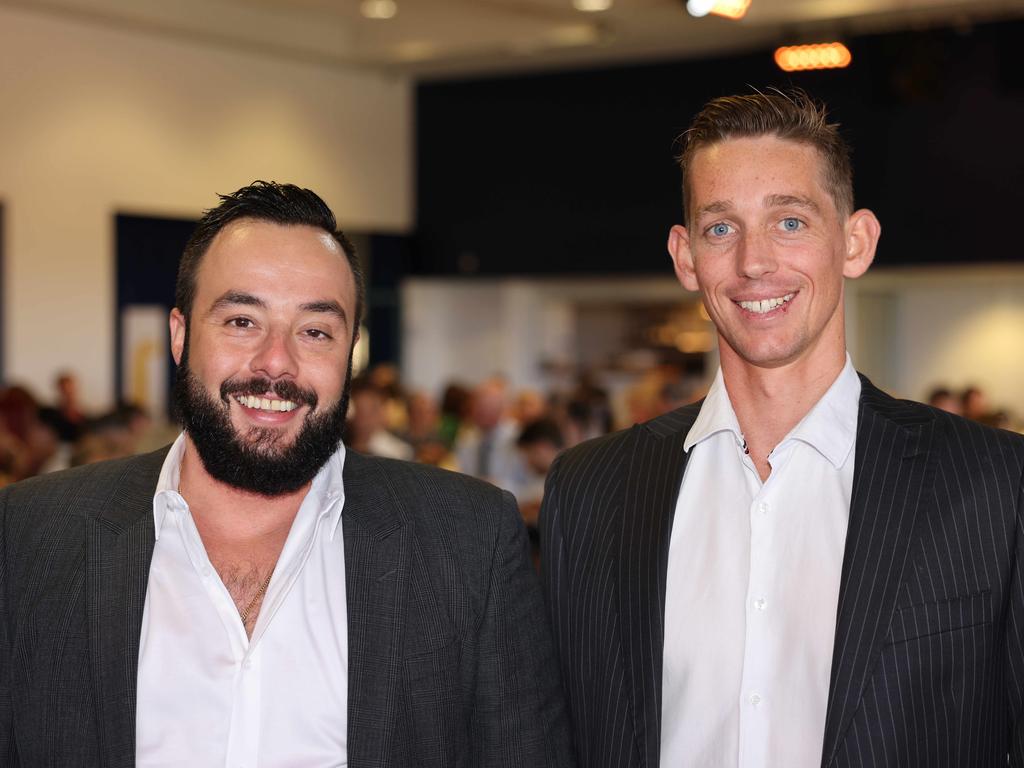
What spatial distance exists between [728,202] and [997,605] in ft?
2.45

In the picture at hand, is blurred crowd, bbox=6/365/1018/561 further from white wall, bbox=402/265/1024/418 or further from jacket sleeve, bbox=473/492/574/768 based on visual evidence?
jacket sleeve, bbox=473/492/574/768

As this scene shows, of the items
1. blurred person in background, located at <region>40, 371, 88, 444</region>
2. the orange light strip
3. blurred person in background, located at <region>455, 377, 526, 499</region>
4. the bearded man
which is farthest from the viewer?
blurred person in background, located at <region>40, 371, 88, 444</region>

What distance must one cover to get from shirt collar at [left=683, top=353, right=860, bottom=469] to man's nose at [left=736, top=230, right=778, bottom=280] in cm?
23

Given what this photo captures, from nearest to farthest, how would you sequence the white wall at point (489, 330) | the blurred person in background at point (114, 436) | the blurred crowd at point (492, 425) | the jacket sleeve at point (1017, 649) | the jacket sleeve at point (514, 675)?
1. the jacket sleeve at point (1017, 649)
2. the jacket sleeve at point (514, 675)
3. the blurred person in background at point (114, 436)
4. the blurred crowd at point (492, 425)
5. the white wall at point (489, 330)

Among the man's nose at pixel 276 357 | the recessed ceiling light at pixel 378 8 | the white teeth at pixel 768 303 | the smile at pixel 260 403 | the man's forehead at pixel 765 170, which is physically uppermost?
the recessed ceiling light at pixel 378 8

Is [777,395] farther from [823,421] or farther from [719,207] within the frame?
[719,207]

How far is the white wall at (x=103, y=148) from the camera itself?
10039 millimetres

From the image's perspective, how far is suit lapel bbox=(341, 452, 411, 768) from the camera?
1.98m

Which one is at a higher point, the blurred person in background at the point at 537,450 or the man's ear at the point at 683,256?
the man's ear at the point at 683,256

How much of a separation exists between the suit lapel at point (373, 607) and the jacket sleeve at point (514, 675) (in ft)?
0.50

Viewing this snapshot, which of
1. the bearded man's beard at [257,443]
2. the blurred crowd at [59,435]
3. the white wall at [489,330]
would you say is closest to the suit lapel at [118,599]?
the bearded man's beard at [257,443]

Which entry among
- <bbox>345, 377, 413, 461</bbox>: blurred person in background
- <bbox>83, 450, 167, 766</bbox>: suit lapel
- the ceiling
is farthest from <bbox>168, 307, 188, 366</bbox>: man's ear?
the ceiling

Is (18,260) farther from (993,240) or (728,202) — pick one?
(728,202)

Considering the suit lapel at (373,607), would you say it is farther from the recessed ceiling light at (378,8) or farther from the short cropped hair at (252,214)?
the recessed ceiling light at (378,8)
